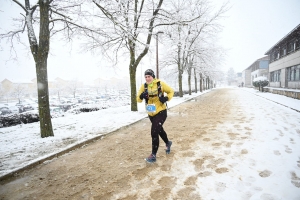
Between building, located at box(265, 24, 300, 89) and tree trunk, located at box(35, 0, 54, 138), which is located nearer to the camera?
tree trunk, located at box(35, 0, 54, 138)

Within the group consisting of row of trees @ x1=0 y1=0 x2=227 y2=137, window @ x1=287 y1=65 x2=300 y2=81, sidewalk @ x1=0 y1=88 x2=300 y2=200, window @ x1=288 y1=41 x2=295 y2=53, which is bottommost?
sidewalk @ x1=0 y1=88 x2=300 y2=200

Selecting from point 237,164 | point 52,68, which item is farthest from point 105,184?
point 52,68

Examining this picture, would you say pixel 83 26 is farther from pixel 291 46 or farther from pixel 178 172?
pixel 291 46

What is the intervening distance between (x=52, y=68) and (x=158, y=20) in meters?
215

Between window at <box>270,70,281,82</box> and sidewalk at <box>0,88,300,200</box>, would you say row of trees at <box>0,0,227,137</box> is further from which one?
window at <box>270,70,281,82</box>

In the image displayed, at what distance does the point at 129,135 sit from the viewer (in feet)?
20.0

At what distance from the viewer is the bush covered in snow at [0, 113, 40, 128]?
8312 mm

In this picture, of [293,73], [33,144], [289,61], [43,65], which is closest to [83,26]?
[43,65]

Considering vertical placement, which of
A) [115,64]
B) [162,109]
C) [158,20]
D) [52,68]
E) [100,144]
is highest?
[52,68]

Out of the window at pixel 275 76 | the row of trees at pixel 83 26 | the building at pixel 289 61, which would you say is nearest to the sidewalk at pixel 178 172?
the row of trees at pixel 83 26

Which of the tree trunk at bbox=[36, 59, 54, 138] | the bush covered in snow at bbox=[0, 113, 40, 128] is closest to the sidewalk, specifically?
the tree trunk at bbox=[36, 59, 54, 138]

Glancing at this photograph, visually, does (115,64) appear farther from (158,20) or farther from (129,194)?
(129,194)

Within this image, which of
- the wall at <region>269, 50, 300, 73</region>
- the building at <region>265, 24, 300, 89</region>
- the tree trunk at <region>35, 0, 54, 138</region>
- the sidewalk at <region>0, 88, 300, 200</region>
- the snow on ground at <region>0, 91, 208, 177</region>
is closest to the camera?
the sidewalk at <region>0, 88, 300, 200</region>

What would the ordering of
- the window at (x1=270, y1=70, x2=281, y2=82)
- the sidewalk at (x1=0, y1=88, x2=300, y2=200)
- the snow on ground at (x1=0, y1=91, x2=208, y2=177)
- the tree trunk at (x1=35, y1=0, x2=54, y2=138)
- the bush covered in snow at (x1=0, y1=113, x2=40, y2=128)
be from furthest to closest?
the window at (x1=270, y1=70, x2=281, y2=82), the bush covered in snow at (x1=0, y1=113, x2=40, y2=128), the tree trunk at (x1=35, y1=0, x2=54, y2=138), the snow on ground at (x1=0, y1=91, x2=208, y2=177), the sidewalk at (x1=0, y1=88, x2=300, y2=200)
